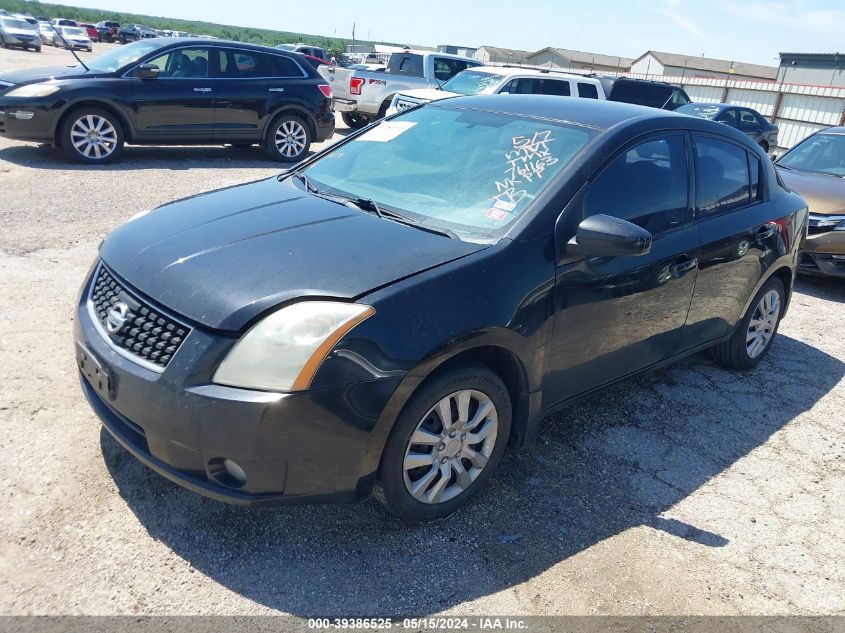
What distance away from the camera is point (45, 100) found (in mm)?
8555

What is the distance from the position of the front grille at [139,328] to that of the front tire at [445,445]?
89cm

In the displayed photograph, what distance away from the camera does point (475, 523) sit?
2.99 meters

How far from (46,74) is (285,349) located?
869cm

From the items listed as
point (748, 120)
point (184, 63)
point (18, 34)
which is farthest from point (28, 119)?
point (18, 34)

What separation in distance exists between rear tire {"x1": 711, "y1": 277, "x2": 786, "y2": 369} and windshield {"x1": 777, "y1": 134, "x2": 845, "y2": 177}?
392 cm

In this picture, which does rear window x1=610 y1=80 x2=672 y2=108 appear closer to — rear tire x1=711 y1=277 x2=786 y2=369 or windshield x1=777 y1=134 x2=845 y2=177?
windshield x1=777 y1=134 x2=845 y2=177

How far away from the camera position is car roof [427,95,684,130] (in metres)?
3.56

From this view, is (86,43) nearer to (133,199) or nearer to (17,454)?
(133,199)

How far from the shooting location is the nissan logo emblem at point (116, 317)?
2.66 meters

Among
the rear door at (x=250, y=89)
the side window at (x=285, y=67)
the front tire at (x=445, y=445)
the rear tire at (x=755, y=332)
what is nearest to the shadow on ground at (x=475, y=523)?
the front tire at (x=445, y=445)

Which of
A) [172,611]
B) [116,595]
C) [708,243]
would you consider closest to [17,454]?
[116,595]

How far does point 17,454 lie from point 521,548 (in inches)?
90.3

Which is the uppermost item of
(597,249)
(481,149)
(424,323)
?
(481,149)

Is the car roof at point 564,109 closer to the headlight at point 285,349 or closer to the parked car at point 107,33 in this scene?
the headlight at point 285,349
